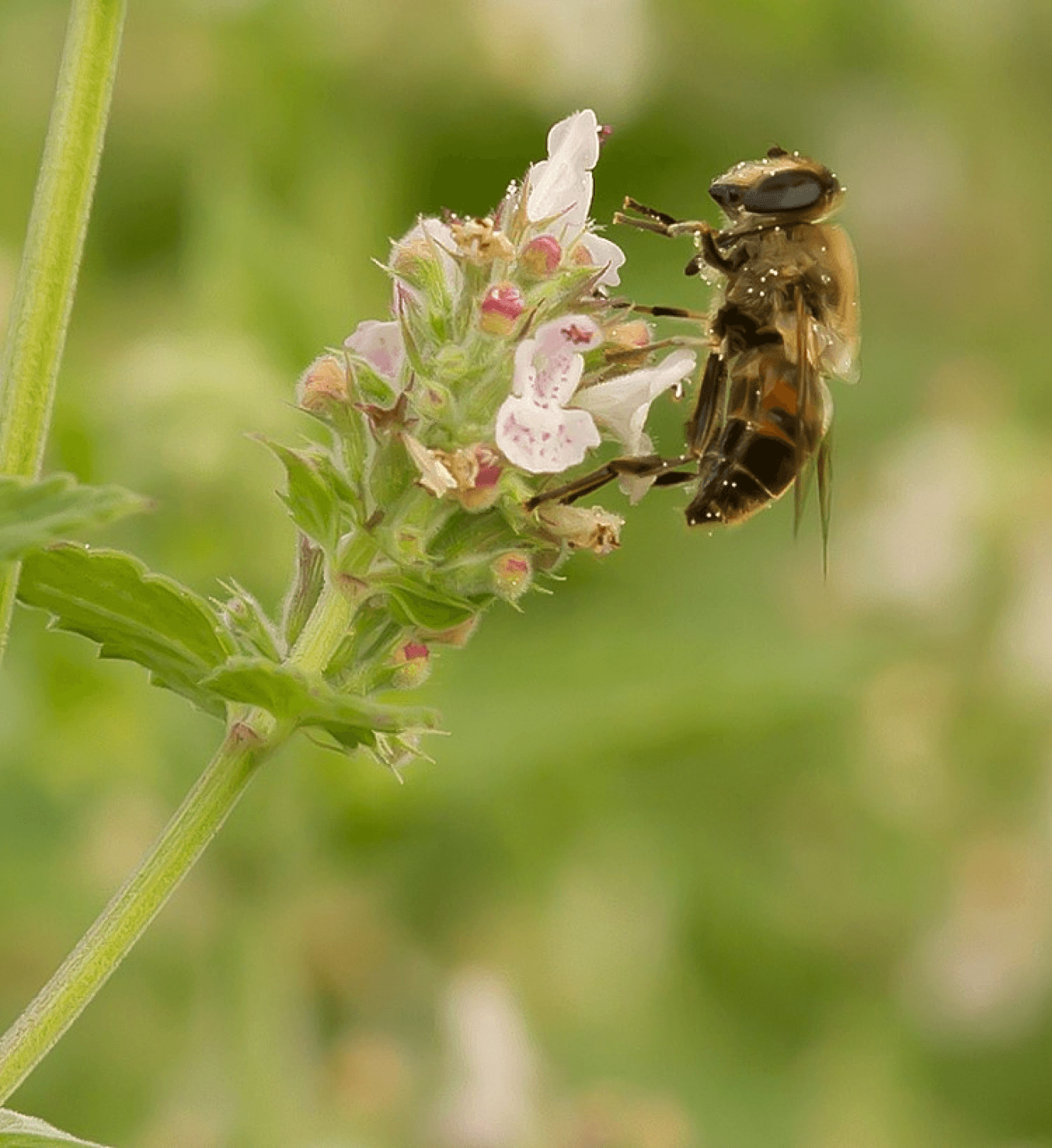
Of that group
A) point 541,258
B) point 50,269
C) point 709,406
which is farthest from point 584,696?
point 50,269

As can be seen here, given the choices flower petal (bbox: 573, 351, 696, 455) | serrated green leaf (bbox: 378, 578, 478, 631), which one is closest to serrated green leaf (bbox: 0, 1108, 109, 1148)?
serrated green leaf (bbox: 378, 578, 478, 631)

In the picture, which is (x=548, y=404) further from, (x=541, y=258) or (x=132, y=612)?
(x=132, y=612)

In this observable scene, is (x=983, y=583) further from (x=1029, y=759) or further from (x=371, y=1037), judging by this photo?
(x=371, y=1037)

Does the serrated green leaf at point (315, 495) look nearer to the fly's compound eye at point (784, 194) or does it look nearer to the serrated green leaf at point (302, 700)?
the serrated green leaf at point (302, 700)

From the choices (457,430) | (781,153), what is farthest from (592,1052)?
(457,430)

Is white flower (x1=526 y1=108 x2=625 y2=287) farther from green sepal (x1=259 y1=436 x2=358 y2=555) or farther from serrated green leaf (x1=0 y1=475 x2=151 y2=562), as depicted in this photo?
serrated green leaf (x1=0 y1=475 x2=151 y2=562)

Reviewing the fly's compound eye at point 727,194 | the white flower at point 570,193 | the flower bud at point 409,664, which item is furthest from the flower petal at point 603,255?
the fly's compound eye at point 727,194

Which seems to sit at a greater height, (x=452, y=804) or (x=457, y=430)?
(x=452, y=804)
